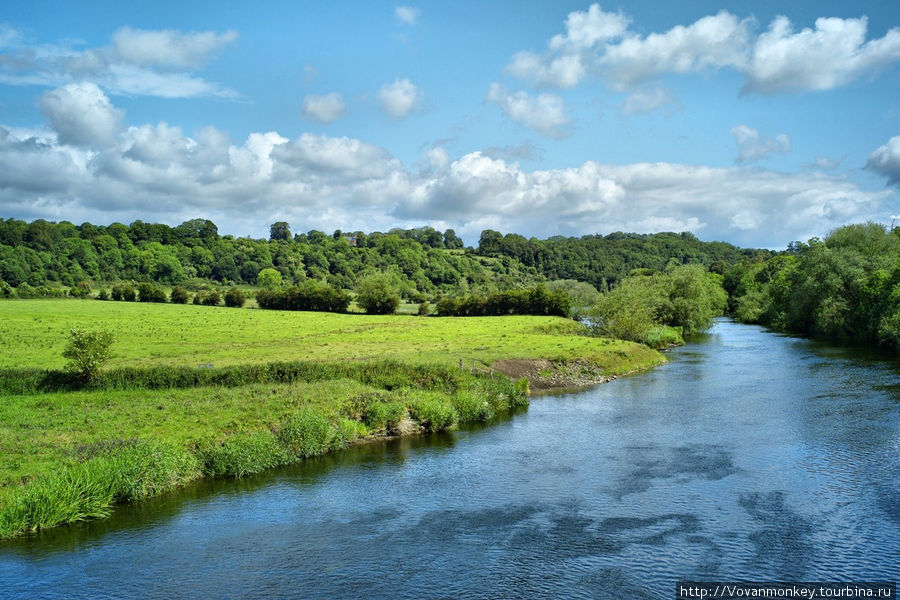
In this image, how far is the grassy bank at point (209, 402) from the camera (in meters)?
26.6

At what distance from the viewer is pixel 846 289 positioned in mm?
85000

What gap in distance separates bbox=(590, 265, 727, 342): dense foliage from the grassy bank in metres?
10.9

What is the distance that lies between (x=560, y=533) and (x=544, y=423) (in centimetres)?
1912

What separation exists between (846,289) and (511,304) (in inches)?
2061

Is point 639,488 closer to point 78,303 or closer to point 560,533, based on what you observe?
point 560,533

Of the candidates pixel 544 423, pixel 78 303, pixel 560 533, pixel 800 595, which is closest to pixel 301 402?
pixel 544 423

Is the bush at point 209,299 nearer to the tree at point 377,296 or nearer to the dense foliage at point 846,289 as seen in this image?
the tree at point 377,296

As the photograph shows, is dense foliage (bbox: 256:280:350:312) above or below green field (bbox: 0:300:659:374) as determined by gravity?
above

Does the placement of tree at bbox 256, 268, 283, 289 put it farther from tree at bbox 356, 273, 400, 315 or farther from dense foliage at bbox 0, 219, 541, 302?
tree at bbox 356, 273, 400, 315

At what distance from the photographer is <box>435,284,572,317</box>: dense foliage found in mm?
115562

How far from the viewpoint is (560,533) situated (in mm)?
22922

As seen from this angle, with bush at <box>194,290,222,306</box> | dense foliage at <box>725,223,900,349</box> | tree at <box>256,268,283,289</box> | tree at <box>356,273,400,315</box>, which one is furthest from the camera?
tree at <box>256,268,283,289</box>

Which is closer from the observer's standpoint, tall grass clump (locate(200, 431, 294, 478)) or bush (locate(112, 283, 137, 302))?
tall grass clump (locate(200, 431, 294, 478))

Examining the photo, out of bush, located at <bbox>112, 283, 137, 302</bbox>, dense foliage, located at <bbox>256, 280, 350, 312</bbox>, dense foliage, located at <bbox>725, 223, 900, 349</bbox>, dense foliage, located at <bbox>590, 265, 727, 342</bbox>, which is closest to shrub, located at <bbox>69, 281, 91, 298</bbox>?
bush, located at <bbox>112, 283, 137, 302</bbox>
